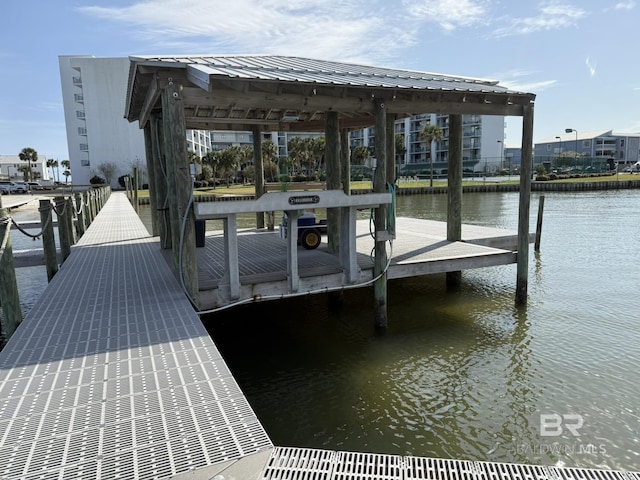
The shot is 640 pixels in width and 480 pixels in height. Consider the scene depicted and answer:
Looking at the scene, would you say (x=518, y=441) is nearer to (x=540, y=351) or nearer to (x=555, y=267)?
(x=540, y=351)

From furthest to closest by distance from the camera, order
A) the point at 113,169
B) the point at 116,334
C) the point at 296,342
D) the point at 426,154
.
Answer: the point at 426,154
the point at 113,169
the point at 296,342
the point at 116,334

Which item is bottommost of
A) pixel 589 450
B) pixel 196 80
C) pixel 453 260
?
pixel 589 450

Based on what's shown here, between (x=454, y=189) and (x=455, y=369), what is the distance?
5360mm

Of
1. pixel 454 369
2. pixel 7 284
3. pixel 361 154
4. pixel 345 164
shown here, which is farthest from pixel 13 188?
pixel 454 369

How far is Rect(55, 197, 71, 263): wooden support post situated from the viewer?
10.1m

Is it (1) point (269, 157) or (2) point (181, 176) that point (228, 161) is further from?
(2) point (181, 176)

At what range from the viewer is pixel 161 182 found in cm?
1121

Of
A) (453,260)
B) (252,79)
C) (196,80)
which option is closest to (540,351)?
(453,260)

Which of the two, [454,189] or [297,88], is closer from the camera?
[297,88]

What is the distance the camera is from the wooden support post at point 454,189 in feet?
35.8

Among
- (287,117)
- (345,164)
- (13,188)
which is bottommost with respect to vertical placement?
(13,188)

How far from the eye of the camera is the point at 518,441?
535 cm

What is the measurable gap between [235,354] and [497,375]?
14.1ft

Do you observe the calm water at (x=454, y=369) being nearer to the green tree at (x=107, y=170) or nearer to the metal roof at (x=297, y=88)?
the metal roof at (x=297, y=88)
